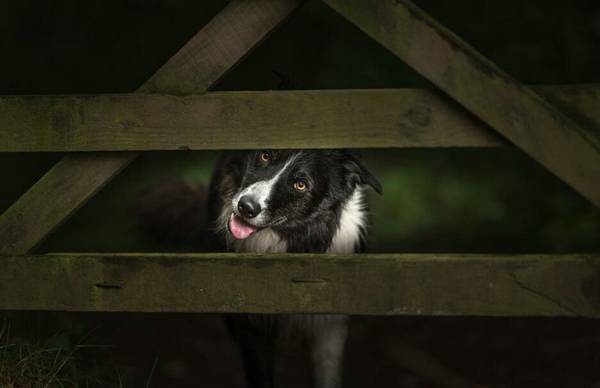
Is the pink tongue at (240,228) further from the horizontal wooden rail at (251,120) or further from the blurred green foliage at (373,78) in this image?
the blurred green foliage at (373,78)

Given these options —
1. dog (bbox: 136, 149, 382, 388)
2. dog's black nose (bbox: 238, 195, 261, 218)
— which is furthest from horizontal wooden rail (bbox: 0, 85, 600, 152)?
dog (bbox: 136, 149, 382, 388)

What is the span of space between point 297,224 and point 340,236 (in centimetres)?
25

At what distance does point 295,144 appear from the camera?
302cm

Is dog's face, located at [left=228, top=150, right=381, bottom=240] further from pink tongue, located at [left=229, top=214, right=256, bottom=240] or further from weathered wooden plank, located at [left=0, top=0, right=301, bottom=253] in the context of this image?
weathered wooden plank, located at [left=0, top=0, right=301, bottom=253]

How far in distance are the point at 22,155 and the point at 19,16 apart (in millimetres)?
912

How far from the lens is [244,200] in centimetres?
386

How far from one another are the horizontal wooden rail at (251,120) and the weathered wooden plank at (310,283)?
373 millimetres

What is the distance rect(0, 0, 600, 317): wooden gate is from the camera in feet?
9.36

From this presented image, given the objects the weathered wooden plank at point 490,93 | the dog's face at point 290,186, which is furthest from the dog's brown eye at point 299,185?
the weathered wooden plank at point 490,93

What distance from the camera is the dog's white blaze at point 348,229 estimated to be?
176 inches

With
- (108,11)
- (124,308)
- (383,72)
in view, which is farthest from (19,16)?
(124,308)

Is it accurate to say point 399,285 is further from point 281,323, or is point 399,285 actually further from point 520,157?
point 520,157

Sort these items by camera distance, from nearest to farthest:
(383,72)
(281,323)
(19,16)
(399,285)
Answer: (399,285) < (281,323) < (383,72) < (19,16)

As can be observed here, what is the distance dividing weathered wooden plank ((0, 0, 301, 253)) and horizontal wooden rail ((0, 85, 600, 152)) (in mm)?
59
